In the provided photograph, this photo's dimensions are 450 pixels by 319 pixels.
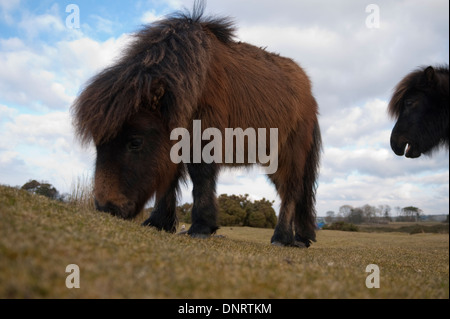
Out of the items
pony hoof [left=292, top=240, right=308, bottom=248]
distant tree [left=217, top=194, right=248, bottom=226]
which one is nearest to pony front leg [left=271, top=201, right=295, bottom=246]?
pony hoof [left=292, top=240, right=308, bottom=248]

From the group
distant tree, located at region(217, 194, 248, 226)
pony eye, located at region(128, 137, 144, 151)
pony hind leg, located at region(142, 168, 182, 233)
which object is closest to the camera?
pony eye, located at region(128, 137, 144, 151)

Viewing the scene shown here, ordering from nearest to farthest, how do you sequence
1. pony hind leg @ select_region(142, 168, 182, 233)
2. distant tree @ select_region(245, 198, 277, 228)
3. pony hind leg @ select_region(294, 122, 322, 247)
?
1. pony hind leg @ select_region(142, 168, 182, 233)
2. pony hind leg @ select_region(294, 122, 322, 247)
3. distant tree @ select_region(245, 198, 277, 228)

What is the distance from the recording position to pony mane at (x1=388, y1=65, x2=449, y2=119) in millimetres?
3568

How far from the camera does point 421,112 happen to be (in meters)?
3.82

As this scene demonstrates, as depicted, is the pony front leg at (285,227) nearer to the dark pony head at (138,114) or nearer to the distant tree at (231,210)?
the dark pony head at (138,114)

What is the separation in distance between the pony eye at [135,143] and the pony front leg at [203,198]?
2.31ft

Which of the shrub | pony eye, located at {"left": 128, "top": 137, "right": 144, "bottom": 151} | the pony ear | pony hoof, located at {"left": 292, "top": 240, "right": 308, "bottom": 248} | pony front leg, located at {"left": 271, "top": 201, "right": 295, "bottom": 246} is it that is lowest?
the shrub

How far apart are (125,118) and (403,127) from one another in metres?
2.98

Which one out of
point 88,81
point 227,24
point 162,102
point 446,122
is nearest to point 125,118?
point 162,102

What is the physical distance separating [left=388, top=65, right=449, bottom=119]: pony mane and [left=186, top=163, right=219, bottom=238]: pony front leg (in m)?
2.21

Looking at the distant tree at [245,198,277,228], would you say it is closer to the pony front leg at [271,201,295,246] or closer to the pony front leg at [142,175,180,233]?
the pony front leg at [271,201,295,246]

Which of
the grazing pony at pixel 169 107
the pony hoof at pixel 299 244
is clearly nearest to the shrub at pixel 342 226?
the pony hoof at pixel 299 244

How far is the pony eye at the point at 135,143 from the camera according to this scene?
4027 millimetres
